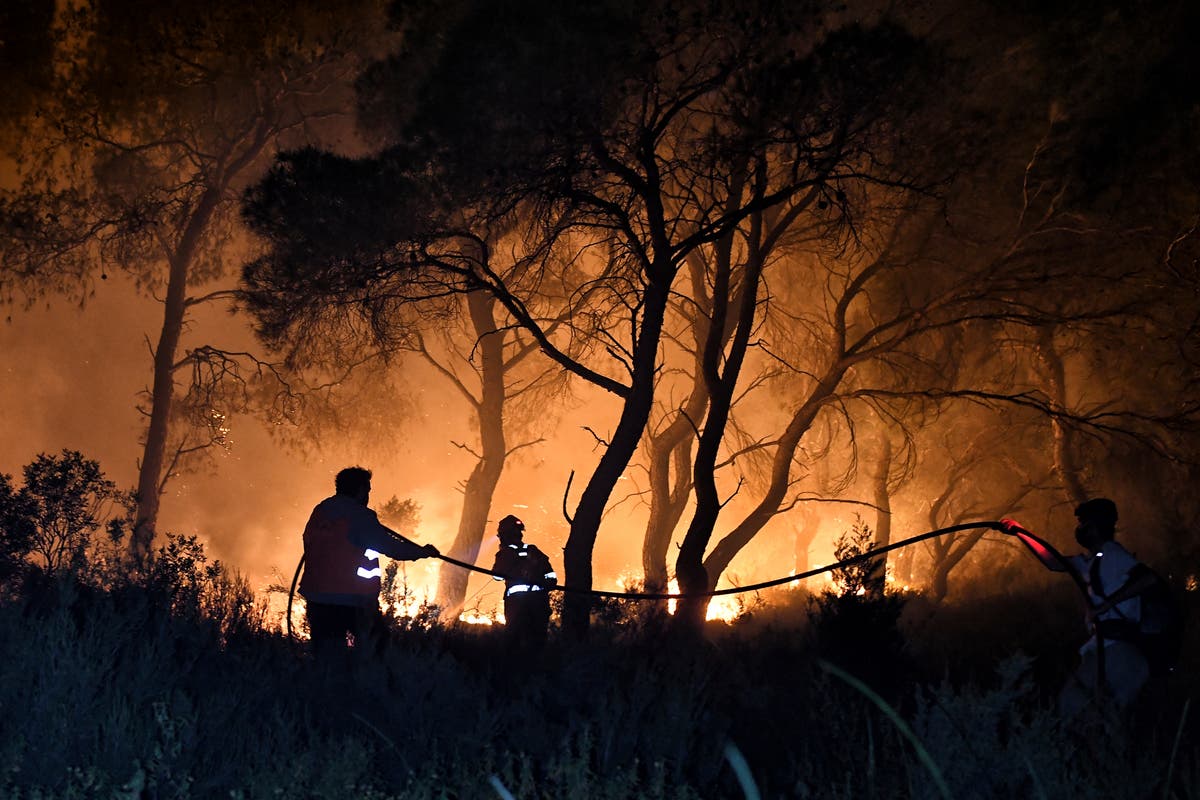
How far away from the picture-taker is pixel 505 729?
5.52 meters

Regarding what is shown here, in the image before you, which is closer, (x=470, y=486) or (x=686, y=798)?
(x=686, y=798)

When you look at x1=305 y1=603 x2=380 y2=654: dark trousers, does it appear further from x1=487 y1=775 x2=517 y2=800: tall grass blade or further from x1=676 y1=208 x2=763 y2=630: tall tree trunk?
x1=676 y1=208 x2=763 y2=630: tall tree trunk

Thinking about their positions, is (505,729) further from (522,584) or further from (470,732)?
(522,584)

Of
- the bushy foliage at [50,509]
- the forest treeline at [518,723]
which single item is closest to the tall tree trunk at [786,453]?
the forest treeline at [518,723]

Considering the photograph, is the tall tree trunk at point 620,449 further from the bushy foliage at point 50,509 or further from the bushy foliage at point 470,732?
the bushy foliage at point 50,509

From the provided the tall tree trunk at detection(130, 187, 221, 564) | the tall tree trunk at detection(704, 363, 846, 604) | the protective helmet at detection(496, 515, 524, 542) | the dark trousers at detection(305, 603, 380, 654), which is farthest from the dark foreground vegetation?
the tall tree trunk at detection(130, 187, 221, 564)

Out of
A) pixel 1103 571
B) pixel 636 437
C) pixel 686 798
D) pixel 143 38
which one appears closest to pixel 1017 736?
pixel 686 798

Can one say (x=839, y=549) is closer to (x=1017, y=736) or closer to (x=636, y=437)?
(x=636, y=437)

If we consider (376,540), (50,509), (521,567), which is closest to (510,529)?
(521,567)

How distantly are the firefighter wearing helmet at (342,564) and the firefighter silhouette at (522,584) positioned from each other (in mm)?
1211

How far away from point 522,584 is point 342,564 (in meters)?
2.01

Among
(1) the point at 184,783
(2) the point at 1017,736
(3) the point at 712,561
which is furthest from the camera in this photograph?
(3) the point at 712,561

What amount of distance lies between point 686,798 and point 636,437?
7.01 metres

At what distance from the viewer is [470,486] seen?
70.3 feet
